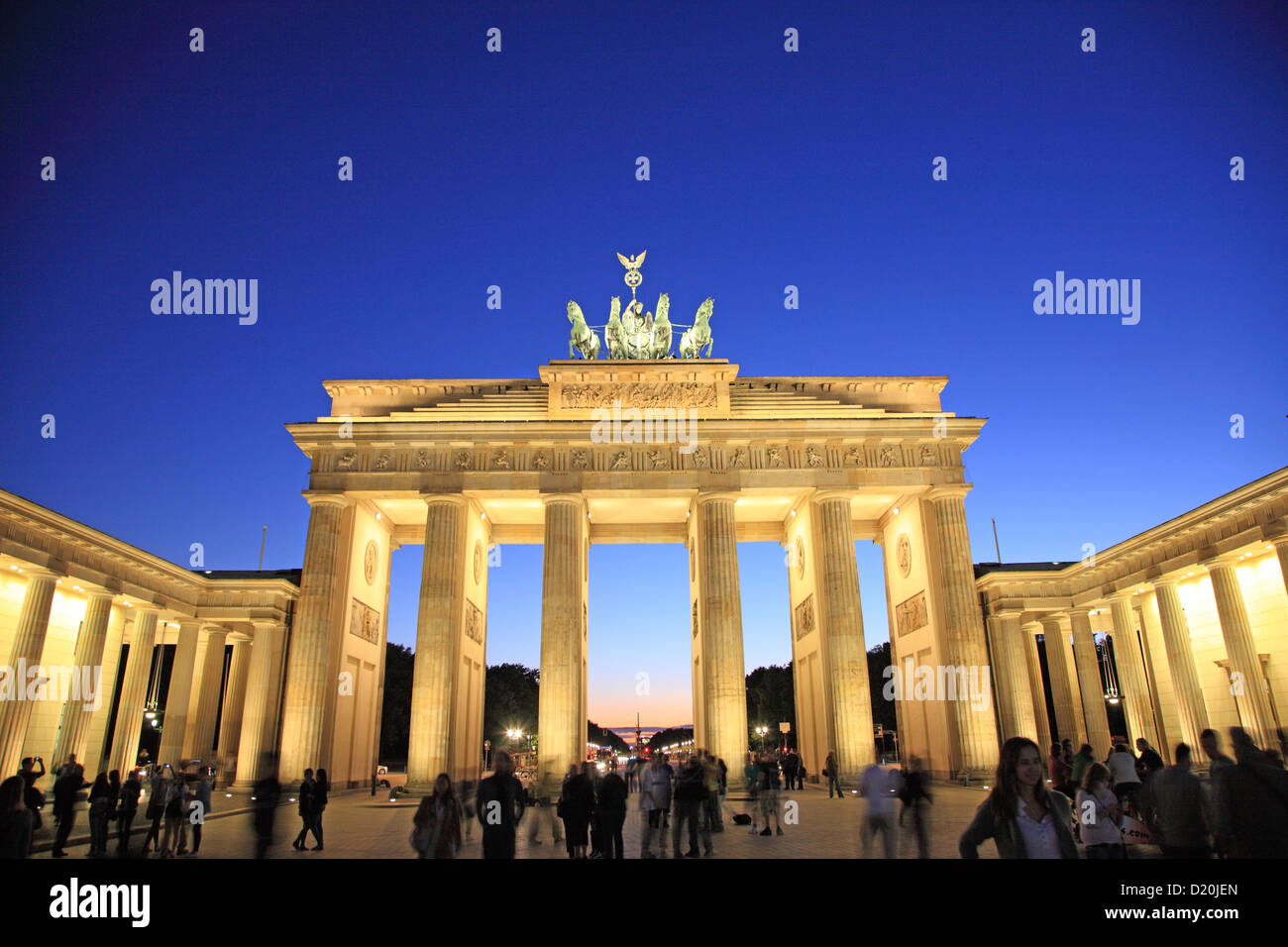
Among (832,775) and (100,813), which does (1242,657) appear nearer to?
(832,775)

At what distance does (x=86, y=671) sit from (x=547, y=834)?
76.0ft

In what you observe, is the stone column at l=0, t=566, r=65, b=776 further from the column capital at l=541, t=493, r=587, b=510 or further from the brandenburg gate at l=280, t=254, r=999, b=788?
the column capital at l=541, t=493, r=587, b=510

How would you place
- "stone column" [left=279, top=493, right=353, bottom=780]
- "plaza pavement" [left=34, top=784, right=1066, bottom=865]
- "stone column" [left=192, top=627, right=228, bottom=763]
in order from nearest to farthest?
"plaza pavement" [left=34, top=784, right=1066, bottom=865] < "stone column" [left=279, top=493, right=353, bottom=780] < "stone column" [left=192, top=627, right=228, bottom=763]

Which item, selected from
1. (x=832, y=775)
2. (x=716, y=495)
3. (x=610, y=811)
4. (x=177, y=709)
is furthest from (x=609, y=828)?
(x=177, y=709)

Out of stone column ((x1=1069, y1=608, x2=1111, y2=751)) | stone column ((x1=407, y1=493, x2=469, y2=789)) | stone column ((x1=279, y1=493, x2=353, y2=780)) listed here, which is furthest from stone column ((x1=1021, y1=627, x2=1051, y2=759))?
stone column ((x1=279, y1=493, x2=353, y2=780))

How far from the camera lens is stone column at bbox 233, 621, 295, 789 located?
30406 mm

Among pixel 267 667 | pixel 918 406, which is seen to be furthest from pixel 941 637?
pixel 267 667

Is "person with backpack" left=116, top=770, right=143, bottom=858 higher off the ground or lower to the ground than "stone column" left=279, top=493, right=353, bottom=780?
lower

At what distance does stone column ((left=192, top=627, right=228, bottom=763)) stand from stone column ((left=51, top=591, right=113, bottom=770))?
5783 millimetres

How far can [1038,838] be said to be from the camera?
533 cm

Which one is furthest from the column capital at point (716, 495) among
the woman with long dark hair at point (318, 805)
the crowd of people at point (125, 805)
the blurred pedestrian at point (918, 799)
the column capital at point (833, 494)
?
the blurred pedestrian at point (918, 799)
